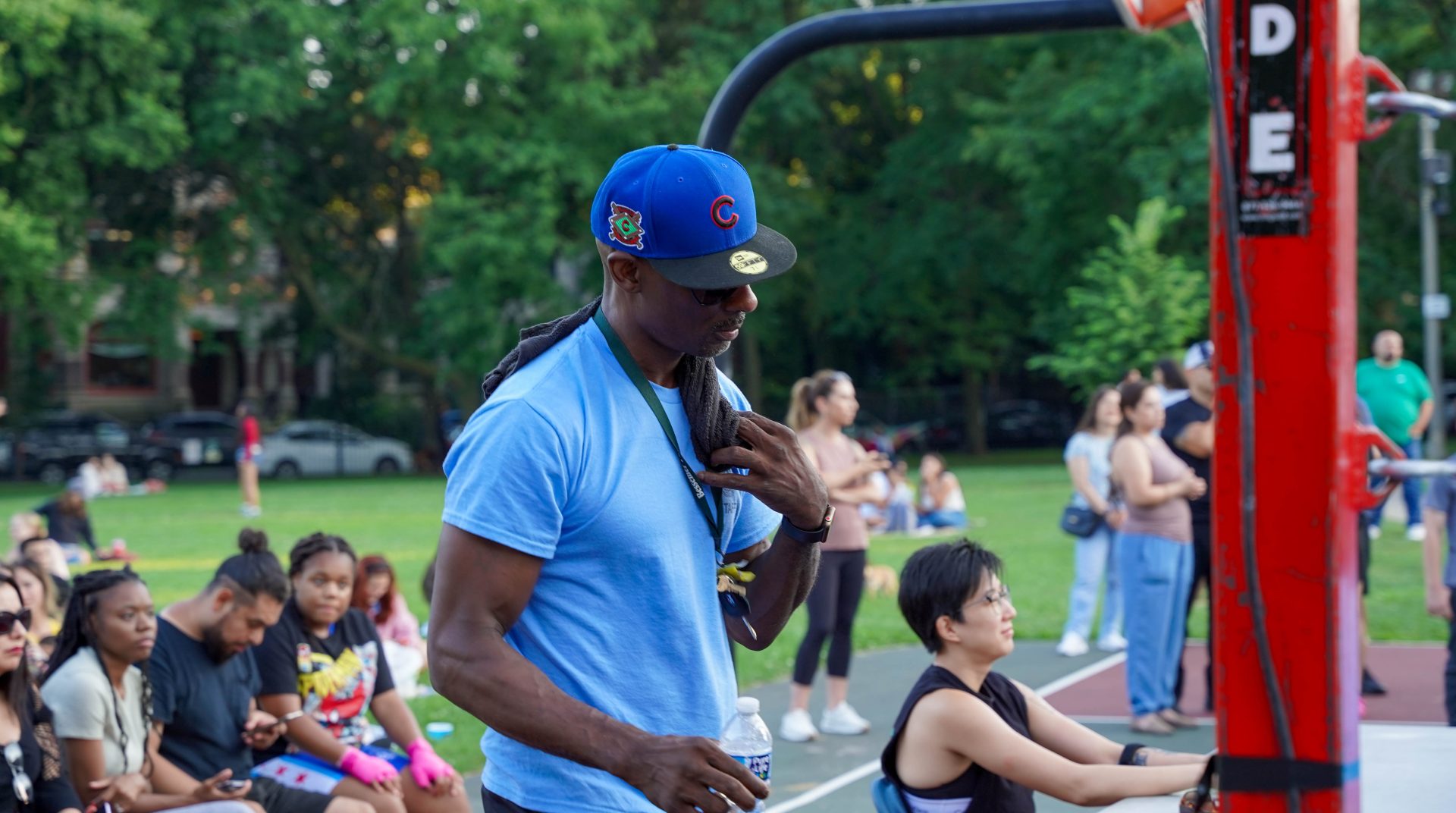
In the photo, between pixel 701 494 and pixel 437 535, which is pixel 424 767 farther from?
pixel 437 535

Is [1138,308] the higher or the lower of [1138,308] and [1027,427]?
the higher

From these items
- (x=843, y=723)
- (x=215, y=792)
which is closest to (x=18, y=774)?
(x=215, y=792)

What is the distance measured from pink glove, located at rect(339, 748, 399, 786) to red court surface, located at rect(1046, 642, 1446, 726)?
453cm

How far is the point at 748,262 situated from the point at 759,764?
2.75 feet

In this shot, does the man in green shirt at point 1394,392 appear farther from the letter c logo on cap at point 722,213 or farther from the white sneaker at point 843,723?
the letter c logo on cap at point 722,213

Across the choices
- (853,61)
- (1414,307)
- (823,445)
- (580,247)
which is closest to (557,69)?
(580,247)

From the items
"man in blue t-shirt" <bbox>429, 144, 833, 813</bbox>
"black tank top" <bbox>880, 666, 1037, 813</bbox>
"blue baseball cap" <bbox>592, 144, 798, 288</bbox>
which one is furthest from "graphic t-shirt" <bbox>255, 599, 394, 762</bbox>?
"blue baseball cap" <bbox>592, 144, 798, 288</bbox>

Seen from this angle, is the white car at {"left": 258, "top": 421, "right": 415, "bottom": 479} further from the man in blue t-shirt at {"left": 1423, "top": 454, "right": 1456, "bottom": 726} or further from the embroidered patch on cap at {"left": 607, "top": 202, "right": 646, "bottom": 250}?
the embroidered patch on cap at {"left": 607, "top": 202, "right": 646, "bottom": 250}

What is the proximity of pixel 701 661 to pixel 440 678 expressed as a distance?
1.49ft

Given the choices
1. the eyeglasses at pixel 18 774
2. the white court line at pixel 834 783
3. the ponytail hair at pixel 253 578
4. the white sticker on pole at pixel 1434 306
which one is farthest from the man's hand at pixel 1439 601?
the white sticker on pole at pixel 1434 306

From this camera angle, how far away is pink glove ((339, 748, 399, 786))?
5828mm

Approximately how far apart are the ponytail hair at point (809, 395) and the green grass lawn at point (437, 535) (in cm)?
210

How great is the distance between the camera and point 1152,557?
848cm

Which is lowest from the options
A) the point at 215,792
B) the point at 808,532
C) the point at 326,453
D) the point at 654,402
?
the point at 326,453
